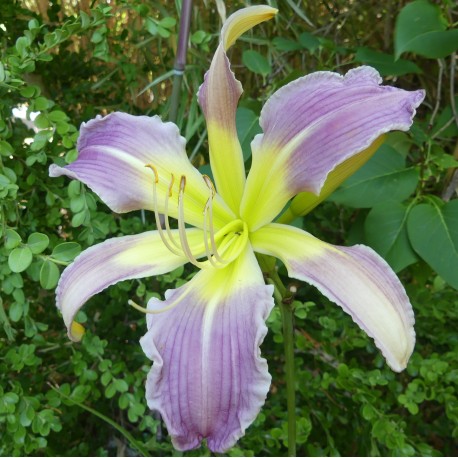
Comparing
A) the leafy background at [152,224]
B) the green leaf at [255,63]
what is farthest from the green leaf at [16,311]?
the green leaf at [255,63]

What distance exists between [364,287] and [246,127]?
0.35 meters

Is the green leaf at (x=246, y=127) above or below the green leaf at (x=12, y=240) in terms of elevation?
above

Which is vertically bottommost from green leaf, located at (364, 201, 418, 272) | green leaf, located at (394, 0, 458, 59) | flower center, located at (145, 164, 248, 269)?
green leaf, located at (364, 201, 418, 272)

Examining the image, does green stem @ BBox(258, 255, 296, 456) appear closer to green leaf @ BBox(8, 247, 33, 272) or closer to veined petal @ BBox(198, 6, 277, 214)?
veined petal @ BBox(198, 6, 277, 214)

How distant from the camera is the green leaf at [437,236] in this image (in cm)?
60

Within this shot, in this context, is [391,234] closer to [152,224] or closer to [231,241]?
[231,241]

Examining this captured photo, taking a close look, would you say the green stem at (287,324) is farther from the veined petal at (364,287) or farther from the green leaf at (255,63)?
the green leaf at (255,63)

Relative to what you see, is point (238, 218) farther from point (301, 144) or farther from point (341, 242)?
point (341, 242)

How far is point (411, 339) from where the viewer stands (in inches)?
15.8

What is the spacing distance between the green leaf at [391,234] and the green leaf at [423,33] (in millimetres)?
184

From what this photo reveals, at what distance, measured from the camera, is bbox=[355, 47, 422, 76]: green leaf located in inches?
29.1

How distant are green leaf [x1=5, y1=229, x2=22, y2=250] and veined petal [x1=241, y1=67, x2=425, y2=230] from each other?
0.25 m

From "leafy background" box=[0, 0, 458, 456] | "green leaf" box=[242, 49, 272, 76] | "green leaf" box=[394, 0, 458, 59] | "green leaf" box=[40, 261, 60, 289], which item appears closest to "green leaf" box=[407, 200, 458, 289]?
"leafy background" box=[0, 0, 458, 456]

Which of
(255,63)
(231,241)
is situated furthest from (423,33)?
(231,241)
